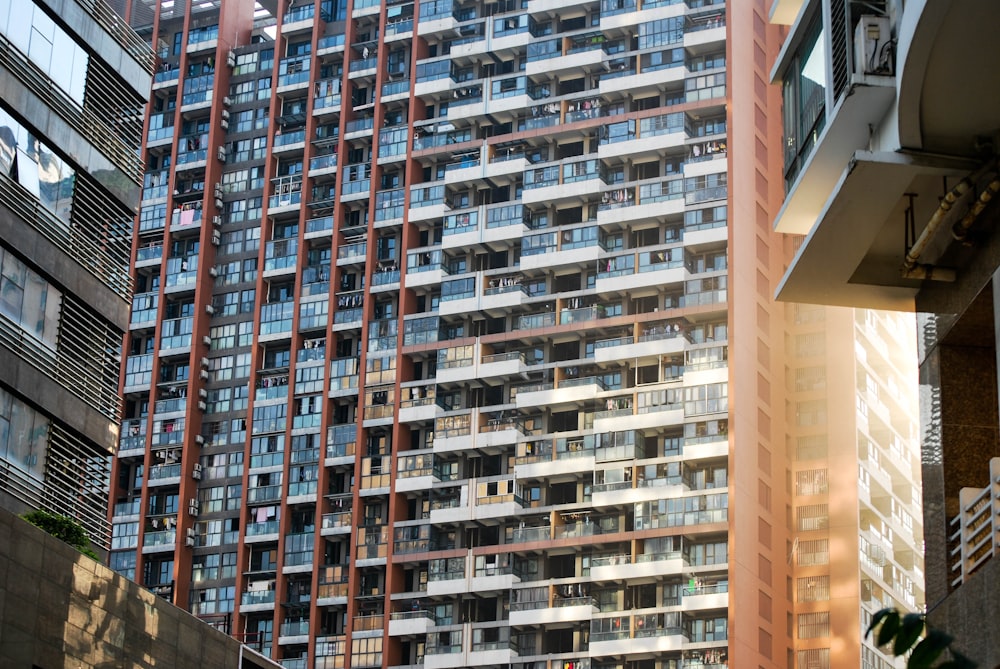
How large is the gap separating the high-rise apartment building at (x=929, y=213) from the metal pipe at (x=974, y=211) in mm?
26

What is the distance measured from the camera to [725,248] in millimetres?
80625

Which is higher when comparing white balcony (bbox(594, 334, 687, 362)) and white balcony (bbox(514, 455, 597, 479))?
white balcony (bbox(594, 334, 687, 362))

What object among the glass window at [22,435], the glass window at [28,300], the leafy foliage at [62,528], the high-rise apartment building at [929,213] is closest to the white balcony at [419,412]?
the glass window at [28,300]

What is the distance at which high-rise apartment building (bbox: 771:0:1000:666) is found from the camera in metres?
21.3

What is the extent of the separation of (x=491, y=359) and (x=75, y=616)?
163ft

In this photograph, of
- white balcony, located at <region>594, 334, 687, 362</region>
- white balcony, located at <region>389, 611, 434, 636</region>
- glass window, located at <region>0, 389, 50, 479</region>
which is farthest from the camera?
white balcony, located at <region>389, 611, 434, 636</region>

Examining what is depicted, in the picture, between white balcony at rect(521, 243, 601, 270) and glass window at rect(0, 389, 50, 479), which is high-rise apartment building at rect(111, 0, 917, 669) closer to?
white balcony at rect(521, 243, 601, 270)

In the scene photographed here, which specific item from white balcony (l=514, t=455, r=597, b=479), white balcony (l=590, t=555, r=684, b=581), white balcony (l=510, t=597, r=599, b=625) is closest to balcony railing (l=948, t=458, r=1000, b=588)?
white balcony (l=590, t=555, r=684, b=581)

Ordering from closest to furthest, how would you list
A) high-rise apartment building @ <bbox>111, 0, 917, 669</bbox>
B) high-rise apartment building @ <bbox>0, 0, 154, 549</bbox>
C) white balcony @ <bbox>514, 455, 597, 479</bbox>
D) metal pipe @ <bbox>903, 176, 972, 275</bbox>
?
1. metal pipe @ <bbox>903, 176, 972, 275</bbox>
2. high-rise apartment building @ <bbox>0, 0, 154, 549</bbox>
3. high-rise apartment building @ <bbox>111, 0, 917, 669</bbox>
4. white balcony @ <bbox>514, 455, 597, 479</bbox>

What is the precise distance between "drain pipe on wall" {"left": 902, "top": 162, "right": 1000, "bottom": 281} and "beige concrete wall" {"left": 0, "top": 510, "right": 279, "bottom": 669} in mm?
16644

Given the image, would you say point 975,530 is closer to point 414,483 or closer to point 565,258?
point 565,258

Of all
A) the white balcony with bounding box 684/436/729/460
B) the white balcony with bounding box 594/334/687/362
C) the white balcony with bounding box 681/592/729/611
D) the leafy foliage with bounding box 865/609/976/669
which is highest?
the white balcony with bounding box 594/334/687/362

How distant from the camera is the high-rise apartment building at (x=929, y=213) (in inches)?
837

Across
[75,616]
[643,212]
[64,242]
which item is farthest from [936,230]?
[643,212]
